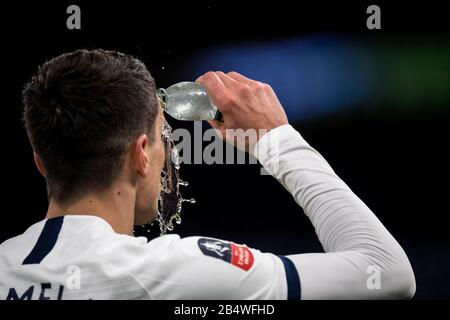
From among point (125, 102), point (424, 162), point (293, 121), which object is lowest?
point (424, 162)

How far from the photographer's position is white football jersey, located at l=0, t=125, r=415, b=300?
947 mm

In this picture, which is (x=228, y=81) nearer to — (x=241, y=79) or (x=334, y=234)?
(x=241, y=79)

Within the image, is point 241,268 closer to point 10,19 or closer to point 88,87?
point 88,87

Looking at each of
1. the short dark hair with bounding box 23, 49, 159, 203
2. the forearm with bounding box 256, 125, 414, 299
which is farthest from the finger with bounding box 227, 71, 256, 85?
the short dark hair with bounding box 23, 49, 159, 203

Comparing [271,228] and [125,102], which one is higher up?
[125,102]

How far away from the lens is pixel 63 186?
3.51ft

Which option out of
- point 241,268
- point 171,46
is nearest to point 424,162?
point 171,46

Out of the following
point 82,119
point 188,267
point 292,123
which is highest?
point 82,119

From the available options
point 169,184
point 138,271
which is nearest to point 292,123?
point 169,184

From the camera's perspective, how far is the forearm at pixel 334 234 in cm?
97

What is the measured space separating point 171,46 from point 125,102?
1.44 meters

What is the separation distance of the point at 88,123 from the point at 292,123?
152 cm

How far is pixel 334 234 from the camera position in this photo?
1056 mm

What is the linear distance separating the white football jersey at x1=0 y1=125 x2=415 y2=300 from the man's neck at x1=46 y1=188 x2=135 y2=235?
3 centimetres
